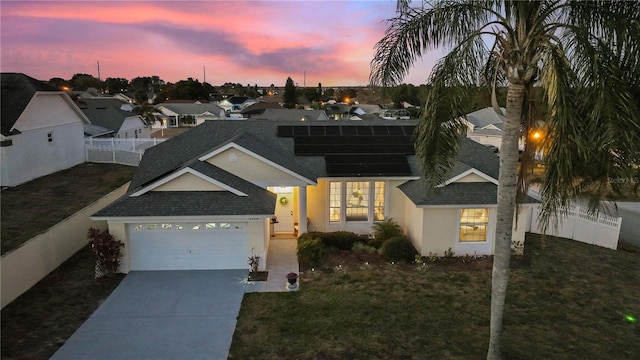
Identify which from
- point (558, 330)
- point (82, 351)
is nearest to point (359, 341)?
point (558, 330)

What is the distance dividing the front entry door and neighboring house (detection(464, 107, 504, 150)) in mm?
28309

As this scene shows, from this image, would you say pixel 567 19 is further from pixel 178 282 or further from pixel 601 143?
pixel 178 282

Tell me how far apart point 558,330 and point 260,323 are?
8083 mm

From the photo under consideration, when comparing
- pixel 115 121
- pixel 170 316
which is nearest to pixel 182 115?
pixel 115 121

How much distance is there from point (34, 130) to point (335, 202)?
19.8m

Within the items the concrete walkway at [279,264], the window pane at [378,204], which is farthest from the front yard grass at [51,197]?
the window pane at [378,204]

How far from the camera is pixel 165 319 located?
1205 cm

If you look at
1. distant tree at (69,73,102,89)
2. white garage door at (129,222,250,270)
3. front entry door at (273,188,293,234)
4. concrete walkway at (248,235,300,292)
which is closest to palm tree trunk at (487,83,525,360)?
concrete walkway at (248,235,300,292)

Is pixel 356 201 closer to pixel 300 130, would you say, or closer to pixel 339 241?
pixel 339 241

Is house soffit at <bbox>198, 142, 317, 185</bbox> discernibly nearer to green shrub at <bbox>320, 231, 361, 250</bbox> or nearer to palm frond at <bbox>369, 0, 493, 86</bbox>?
green shrub at <bbox>320, 231, 361, 250</bbox>

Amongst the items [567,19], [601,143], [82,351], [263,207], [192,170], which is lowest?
[82,351]

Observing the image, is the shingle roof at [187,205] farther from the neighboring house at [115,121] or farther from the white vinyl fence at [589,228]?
the neighboring house at [115,121]

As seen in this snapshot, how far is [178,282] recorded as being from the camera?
14484 mm

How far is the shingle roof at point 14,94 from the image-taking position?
24062 mm
